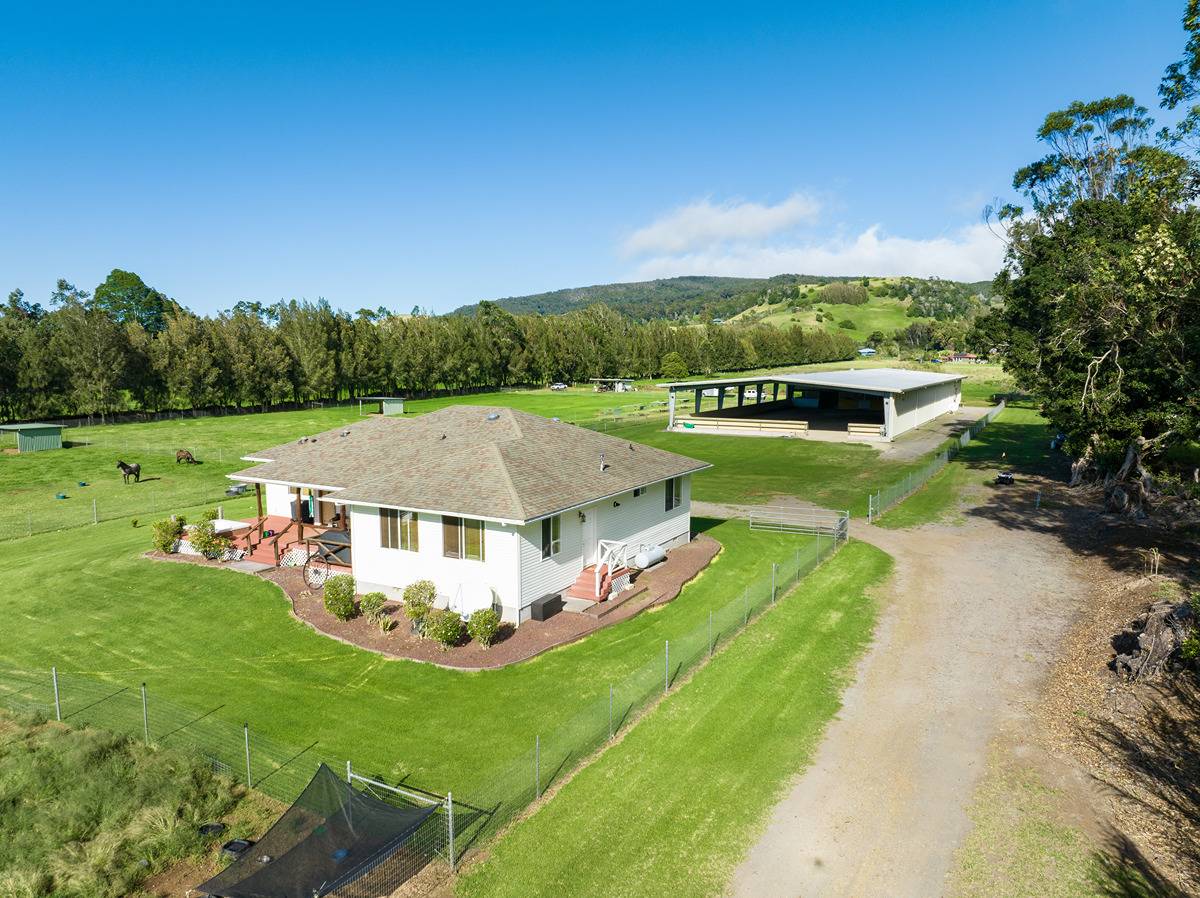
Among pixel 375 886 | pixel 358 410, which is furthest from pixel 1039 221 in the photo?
pixel 358 410

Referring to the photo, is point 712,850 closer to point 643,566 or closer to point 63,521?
point 643,566

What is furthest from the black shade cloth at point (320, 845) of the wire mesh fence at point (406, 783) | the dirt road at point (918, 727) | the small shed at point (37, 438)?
the small shed at point (37, 438)

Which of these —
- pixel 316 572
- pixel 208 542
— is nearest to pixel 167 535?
pixel 208 542

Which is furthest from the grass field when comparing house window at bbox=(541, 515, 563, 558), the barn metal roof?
the barn metal roof

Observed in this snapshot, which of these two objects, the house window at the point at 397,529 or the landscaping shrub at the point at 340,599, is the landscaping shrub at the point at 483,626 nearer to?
the house window at the point at 397,529

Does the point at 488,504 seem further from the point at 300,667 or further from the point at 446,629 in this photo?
the point at 300,667

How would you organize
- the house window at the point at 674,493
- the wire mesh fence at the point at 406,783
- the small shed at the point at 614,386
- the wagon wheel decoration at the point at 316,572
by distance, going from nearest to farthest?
the wire mesh fence at the point at 406,783 < the wagon wheel decoration at the point at 316,572 < the house window at the point at 674,493 < the small shed at the point at 614,386

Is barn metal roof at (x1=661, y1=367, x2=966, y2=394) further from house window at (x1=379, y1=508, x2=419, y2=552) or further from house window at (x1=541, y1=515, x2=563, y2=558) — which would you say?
house window at (x1=379, y1=508, x2=419, y2=552)
